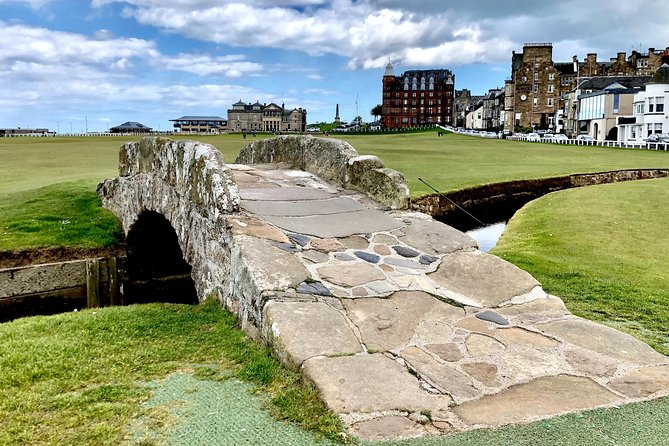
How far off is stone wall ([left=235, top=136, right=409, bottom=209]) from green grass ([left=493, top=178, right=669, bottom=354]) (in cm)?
254

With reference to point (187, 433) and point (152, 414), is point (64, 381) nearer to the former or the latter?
point (152, 414)

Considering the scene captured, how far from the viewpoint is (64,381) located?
463 cm

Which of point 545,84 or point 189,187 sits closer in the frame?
point 189,187

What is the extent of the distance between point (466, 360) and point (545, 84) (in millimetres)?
105715

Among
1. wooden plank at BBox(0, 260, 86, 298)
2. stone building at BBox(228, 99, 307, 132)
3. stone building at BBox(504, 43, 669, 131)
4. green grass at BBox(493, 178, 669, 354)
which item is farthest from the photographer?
stone building at BBox(228, 99, 307, 132)

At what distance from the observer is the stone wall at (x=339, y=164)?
361 inches

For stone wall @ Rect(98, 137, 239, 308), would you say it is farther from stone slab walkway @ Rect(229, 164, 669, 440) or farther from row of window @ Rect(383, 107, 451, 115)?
row of window @ Rect(383, 107, 451, 115)

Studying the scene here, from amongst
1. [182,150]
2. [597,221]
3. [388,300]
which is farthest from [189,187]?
[597,221]

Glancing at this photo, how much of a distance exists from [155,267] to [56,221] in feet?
9.67

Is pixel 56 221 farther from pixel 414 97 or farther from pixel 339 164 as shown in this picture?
pixel 414 97

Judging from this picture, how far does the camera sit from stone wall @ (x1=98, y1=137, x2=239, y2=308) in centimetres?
729

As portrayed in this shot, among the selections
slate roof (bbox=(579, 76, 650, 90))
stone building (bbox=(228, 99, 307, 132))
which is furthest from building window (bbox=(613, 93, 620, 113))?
stone building (bbox=(228, 99, 307, 132))

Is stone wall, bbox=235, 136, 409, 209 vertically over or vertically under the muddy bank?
over

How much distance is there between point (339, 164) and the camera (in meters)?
10.5
